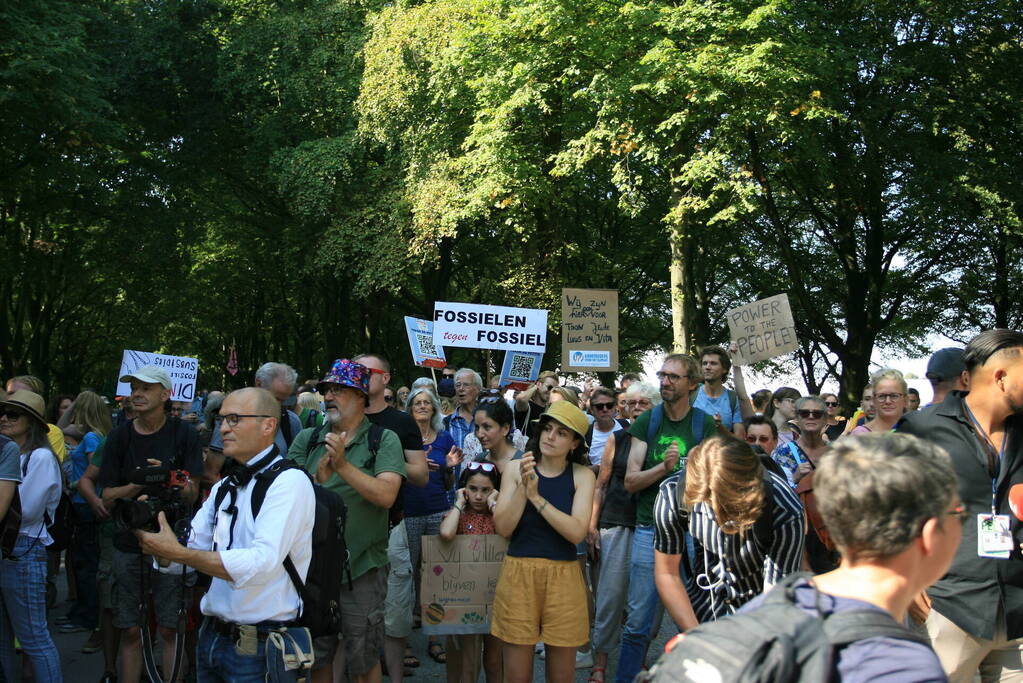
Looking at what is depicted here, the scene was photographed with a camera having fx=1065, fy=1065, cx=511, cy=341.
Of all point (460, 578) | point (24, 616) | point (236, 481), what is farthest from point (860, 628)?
point (24, 616)

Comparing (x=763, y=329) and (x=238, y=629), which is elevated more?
(x=763, y=329)

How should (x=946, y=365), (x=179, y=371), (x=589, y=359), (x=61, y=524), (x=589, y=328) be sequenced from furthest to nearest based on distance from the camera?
(x=589, y=328), (x=589, y=359), (x=179, y=371), (x=61, y=524), (x=946, y=365)

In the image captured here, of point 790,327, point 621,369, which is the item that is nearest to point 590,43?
point 790,327

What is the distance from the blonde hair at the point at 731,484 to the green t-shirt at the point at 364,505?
191 cm

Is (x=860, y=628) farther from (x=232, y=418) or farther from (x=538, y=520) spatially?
(x=538, y=520)

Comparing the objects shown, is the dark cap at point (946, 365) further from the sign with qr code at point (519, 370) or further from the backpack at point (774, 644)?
the sign with qr code at point (519, 370)

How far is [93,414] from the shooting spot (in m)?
8.98

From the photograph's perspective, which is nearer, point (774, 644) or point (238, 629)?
point (774, 644)

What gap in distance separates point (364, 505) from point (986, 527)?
9.49 feet

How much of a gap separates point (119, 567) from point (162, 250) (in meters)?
21.8

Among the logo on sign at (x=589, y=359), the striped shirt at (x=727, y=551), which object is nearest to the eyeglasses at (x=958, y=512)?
the striped shirt at (x=727, y=551)

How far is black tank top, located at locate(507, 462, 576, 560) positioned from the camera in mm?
5727

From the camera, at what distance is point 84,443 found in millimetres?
8961

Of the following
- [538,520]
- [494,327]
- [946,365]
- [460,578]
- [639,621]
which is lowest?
[639,621]
